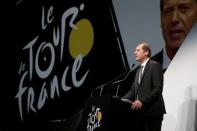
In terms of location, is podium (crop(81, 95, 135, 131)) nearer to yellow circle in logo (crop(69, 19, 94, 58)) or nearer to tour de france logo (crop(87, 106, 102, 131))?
tour de france logo (crop(87, 106, 102, 131))

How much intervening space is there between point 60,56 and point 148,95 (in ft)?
10.1

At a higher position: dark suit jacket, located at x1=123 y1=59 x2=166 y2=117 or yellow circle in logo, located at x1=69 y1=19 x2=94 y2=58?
yellow circle in logo, located at x1=69 y1=19 x2=94 y2=58

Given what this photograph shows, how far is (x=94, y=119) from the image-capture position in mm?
3779

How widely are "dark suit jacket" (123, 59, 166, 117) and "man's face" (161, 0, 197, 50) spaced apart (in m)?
0.93

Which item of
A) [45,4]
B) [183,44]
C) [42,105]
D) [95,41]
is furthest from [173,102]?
[45,4]

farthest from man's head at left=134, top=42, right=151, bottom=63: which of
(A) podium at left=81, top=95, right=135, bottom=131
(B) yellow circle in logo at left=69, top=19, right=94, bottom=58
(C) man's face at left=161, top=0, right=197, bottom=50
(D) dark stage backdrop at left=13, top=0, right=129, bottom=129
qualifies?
(B) yellow circle in logo at left=69, top=19, right=94, bottom=58

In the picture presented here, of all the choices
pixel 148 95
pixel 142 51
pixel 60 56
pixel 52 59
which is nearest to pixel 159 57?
pixel 142 51

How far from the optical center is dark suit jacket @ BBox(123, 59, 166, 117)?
3514mm

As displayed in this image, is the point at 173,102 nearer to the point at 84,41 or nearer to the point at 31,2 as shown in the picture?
the point at 84,41

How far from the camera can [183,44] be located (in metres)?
4.39

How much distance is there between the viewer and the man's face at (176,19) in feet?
14.6

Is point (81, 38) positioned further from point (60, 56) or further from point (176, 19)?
point (176, 19)

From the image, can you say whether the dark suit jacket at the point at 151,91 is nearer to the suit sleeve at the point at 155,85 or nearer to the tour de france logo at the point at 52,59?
the suit sleeve at the point at 155,85

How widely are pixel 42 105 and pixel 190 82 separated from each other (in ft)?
9.86
